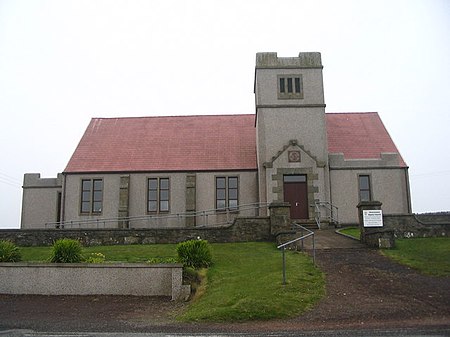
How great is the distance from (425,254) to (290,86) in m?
14.3

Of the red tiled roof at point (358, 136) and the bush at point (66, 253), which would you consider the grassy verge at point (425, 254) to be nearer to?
the red tiled roof at point (358, 136)

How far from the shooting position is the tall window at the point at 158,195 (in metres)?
30.7

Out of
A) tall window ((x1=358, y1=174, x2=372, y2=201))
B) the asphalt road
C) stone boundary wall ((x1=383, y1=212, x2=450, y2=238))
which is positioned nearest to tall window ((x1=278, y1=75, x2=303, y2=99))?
tall window ((x1=358, y1=174, x2=372, y2=201))

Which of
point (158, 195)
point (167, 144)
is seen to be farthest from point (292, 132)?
point (158, 195)

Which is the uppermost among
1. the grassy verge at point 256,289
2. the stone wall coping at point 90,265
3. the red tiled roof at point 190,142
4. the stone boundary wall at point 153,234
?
the red tiled roof at point 190,142

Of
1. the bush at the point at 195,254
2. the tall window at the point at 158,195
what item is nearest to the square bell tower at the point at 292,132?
the tall window at the point at 158,195

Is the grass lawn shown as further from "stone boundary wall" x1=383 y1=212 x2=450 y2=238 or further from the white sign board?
"stone boundary wall" x1=383 y1=212 x2=450 y2=238

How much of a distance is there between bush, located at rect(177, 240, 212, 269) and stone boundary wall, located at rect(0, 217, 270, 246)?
15.5ft

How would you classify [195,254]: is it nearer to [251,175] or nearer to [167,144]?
[251,175]

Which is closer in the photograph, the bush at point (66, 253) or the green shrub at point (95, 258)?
the bush at point (66, 253)

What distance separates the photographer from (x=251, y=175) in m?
30.7

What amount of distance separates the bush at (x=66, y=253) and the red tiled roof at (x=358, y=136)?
61.1 ft

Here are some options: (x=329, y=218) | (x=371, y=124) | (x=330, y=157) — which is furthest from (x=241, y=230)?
(x=371, y=124)

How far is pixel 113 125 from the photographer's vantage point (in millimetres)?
35812
